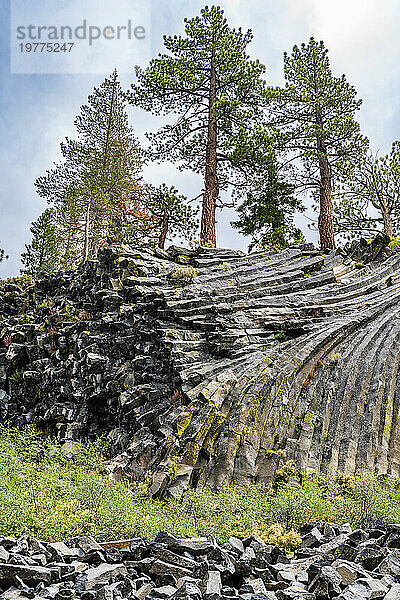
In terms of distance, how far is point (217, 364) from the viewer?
11.9 meters

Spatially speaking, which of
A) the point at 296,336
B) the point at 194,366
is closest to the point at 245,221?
the point at 296,336

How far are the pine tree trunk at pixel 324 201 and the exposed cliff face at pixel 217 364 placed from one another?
3254 mm

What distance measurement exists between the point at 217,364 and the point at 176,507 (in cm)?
429

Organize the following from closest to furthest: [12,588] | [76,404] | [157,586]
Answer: [12,588] < [157,586] < [76,404]

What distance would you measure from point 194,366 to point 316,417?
10.1ft

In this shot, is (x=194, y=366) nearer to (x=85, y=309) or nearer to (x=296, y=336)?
(x=296, y=336)

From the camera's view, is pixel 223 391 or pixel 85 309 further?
pixel 85 309

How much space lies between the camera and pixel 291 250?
55.7ft

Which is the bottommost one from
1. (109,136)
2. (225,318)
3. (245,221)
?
(225,318)

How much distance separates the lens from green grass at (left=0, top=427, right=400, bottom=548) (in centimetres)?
643

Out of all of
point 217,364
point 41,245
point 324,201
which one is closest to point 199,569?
point 217,364

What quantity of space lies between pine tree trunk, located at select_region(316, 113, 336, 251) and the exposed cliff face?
10.7 ft

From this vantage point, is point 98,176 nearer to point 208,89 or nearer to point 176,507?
point 208,89

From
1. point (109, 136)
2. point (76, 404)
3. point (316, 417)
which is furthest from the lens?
point (109, 136)
